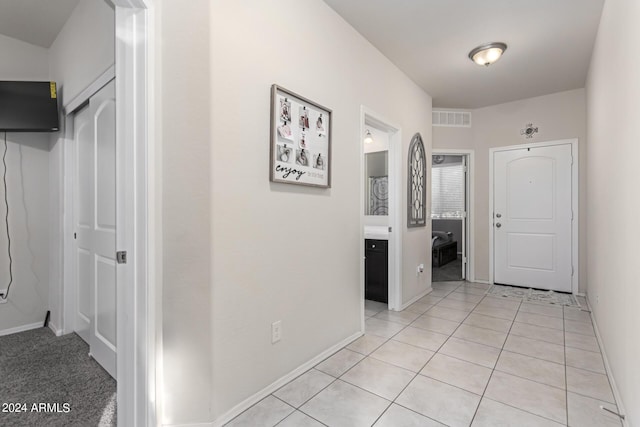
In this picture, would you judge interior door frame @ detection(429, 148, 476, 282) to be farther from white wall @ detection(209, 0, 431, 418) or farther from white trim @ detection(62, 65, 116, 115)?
white trim @ detection(62, 65, 116, 115)

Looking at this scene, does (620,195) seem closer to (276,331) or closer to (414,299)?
(276,331)

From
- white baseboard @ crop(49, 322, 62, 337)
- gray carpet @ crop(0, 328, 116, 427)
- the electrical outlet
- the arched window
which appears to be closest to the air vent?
the arched window

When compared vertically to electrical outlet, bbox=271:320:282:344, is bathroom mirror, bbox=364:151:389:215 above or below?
above

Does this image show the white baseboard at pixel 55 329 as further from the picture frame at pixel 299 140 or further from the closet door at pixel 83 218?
the picture frame at pixel 299 140

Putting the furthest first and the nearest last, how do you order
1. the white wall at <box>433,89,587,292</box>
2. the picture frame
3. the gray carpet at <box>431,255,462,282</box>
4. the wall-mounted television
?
1. the gray carpet at <box>431,255,462,282</box>
2. the white wall at <box>433,89,587,292</box>
3. the wall-mounted television
4. the picture frame

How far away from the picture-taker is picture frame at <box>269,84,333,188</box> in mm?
1839

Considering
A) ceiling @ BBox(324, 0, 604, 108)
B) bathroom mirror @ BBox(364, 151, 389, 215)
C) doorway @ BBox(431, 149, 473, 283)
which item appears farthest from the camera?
doorway @ BBox(431, 149, 473, 283)

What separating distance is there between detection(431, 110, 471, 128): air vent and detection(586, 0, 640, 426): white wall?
6.67ft

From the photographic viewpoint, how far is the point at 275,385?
6.10ft

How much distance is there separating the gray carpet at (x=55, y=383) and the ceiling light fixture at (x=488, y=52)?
12.6ft

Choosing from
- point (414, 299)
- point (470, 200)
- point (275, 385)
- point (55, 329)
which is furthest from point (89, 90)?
point (470, 200)

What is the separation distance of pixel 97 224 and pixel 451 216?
6986 millimetres

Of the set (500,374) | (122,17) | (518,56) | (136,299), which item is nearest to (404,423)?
(500,374)

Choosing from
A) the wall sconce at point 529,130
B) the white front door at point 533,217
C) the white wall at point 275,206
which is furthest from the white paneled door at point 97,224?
the wall sconce at point 529,130
